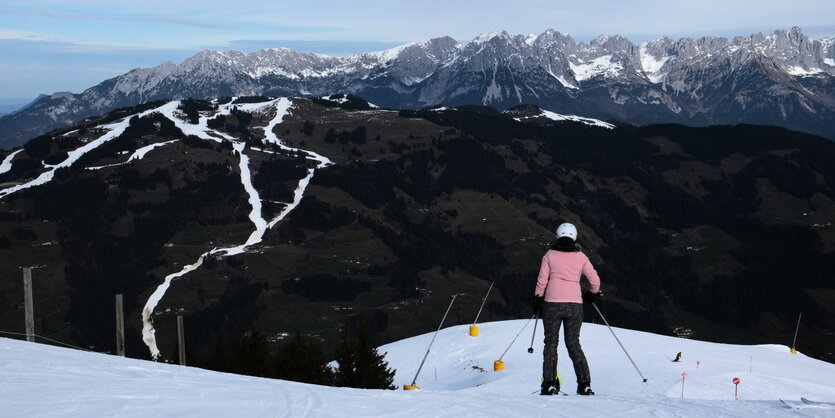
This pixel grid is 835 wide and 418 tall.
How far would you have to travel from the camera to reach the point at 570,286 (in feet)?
68.0

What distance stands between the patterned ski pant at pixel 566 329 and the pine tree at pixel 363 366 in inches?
1181

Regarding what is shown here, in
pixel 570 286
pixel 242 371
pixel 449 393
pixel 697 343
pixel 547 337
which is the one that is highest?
pixel 570 286

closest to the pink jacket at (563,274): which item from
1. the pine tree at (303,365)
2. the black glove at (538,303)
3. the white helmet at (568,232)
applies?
the black glove at (538,303)

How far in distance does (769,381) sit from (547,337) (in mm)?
26667

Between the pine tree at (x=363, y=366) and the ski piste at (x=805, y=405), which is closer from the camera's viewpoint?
the ski piste at (x=805, y=405)

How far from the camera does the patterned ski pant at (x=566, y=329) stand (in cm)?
2081

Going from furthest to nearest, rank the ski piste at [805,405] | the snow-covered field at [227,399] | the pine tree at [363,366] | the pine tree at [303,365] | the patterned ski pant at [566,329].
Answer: the pine tree at [303,365] < the pine tree at [363,366] < the patterned ski pant at [566,329] < the ski piste at [805,405] < the snow-covered field at [227,399]

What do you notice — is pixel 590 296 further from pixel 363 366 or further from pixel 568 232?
pixel 363 366

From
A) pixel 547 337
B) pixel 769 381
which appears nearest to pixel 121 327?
pixel 547 337

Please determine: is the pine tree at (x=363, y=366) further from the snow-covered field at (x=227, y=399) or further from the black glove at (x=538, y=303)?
the black glove at (x=538, y=303)

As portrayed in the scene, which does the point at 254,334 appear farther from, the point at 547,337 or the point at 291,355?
the point at 547,337

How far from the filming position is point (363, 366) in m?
54.9

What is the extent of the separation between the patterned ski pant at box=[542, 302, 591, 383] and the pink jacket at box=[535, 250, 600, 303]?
24 centimetres

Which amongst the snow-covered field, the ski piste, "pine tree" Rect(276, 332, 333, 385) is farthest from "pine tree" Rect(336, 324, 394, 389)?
the ski piste
